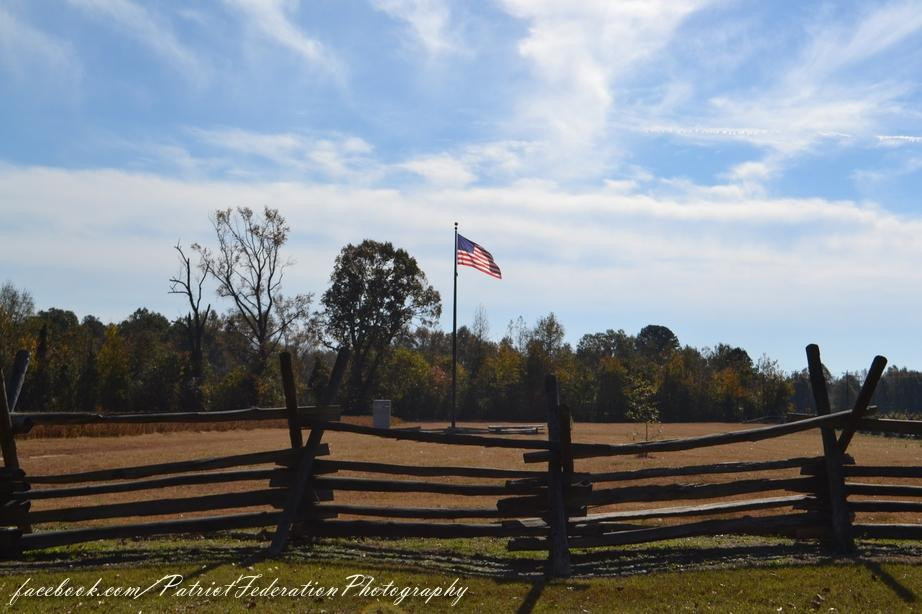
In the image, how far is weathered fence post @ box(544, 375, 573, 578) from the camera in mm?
7887

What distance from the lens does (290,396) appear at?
8797 mm

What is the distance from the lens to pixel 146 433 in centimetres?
3569

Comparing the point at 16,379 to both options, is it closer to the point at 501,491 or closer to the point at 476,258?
the point at 501,491

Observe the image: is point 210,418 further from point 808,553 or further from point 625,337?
point 625,337

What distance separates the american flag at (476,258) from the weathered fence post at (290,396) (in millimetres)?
24687

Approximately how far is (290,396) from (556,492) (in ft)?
10.1

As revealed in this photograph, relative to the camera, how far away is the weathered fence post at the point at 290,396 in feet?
28.4

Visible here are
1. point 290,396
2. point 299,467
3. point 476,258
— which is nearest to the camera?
point 290,396

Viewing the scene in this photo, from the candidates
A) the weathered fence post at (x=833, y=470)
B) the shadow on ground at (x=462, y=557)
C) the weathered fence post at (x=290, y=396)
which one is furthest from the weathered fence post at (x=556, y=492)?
the weathered fence post at (x=833, y=470)

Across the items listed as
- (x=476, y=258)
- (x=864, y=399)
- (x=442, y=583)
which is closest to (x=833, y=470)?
(x=864, y=399)

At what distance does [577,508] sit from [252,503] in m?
3.68

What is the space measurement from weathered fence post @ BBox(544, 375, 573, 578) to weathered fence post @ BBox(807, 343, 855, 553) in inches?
120

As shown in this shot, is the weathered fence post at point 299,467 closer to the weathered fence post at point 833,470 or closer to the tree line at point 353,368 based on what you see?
the weathered fence post at point 833,470

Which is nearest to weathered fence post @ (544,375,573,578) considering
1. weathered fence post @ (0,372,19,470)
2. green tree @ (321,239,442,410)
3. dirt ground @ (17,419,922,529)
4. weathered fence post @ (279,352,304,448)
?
weathered fence post @ (279,352,304,448)
